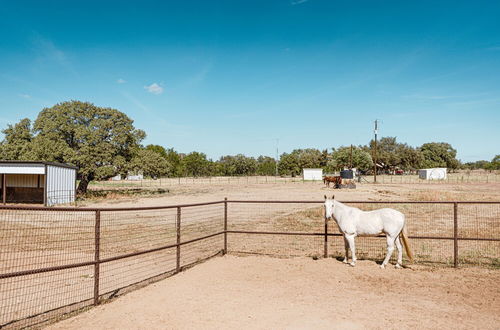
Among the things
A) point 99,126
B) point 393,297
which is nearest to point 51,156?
point 99,126

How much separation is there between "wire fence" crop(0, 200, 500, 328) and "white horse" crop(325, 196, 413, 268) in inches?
15.1

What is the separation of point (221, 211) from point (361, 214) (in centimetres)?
1077

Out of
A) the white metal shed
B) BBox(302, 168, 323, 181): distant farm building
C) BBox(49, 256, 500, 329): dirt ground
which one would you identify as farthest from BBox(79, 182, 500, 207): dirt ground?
BBox(302, 168, 323, 181): distant farm building

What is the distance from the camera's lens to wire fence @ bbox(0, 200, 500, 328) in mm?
5570

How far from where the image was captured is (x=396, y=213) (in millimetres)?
7625

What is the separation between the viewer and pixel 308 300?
5484 mm

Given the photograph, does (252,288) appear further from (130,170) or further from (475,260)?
(130,170)

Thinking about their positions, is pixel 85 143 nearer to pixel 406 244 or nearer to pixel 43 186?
pixel 43 186

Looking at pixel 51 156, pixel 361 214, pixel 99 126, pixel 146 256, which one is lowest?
pixel 146 256

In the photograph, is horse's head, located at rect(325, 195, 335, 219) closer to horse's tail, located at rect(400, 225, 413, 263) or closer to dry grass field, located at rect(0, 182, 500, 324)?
dry grass field, located at rect(0, 182, 500, 324)

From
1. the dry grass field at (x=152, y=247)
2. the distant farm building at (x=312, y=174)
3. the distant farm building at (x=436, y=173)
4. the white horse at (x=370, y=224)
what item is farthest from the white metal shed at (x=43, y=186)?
the distant farm building at (x=436, y=173)

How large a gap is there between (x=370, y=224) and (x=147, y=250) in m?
5.01

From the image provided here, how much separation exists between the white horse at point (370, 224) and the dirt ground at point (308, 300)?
1.56 ft

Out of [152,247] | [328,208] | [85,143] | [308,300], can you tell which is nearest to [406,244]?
[328,208]
